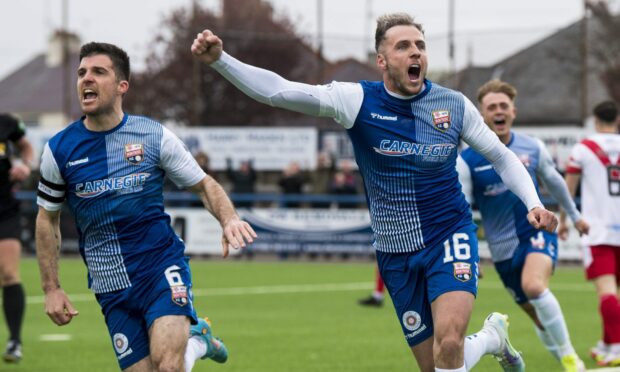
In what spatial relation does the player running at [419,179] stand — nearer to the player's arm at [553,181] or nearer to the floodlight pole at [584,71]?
the player's arm at [553,181]

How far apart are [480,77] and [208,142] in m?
6.86

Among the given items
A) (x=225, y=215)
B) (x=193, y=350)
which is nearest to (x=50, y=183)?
(x=225, y=215)

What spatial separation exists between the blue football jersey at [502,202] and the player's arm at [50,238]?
13.0 feet

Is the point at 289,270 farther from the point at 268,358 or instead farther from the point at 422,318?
the point at 422,318

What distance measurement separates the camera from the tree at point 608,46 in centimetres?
3125

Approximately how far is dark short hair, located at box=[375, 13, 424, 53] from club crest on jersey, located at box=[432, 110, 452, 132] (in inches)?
21.3

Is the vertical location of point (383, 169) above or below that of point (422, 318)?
above

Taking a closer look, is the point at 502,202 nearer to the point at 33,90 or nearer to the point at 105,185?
the point at 105,185

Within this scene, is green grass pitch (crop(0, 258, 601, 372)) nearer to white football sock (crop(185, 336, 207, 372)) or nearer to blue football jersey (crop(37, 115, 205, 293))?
white football sock (crop(185, 336, 207, 372))

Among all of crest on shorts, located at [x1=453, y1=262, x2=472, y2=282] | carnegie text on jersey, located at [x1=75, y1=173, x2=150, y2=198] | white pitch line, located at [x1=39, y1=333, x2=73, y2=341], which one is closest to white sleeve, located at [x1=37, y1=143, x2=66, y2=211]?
carnegie text on jersey, located at [x1=75, y1=173, x2=150, y2=198]

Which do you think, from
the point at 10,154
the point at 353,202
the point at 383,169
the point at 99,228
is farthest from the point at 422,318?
the point at 353,202

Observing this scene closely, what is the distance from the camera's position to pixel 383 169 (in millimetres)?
7027

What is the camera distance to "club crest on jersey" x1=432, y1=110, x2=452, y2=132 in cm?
696

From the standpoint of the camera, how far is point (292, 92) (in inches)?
258
